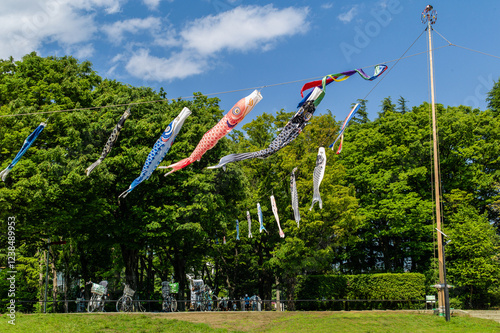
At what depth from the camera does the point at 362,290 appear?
30.5 m

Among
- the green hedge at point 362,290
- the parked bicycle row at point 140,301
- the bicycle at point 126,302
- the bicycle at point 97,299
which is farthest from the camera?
the green hedge at point 362,290

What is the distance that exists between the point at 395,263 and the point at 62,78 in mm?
27413

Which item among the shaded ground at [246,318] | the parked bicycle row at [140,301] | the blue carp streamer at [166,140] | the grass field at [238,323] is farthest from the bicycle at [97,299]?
the blue carp streamer at [166,140]

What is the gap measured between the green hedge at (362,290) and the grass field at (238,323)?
9.46m

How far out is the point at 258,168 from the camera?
3275 centimetres

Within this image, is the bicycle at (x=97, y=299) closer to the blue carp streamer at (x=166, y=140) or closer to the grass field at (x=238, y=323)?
the grass field at (x=238, y=323)

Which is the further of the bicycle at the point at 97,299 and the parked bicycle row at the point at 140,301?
the parked bicycle row at the point at 140,301

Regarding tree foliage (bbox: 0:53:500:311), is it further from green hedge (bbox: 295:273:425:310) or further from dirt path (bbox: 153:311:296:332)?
dirt path (bbox: 153:311:296:332)

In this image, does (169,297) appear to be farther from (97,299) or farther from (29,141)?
(29,141)

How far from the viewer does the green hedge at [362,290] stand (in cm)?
2936

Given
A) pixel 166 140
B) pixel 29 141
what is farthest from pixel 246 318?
pixel 29 141

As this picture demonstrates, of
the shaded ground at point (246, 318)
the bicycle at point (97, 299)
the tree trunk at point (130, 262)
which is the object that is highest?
the tree trunk at point (130, 262)

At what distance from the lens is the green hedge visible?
29.4 m

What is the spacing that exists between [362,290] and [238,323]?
570 inches
